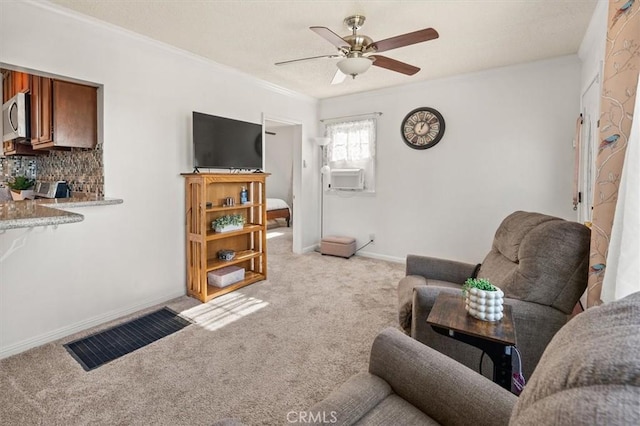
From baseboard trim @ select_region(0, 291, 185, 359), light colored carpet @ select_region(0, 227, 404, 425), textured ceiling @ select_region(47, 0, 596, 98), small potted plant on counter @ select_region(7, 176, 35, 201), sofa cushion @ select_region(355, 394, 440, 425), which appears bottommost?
light colored carpet @ select_region(0, 227, 404, 425)

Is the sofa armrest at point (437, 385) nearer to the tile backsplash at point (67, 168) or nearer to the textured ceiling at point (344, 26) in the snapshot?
the textured ceiling at point (344, 26)

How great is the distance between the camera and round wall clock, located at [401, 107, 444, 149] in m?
4.32

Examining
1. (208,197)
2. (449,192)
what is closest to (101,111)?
(208,197)

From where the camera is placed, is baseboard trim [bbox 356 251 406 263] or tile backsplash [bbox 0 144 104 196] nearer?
tile backsplash [bbox 0 144 104 196]

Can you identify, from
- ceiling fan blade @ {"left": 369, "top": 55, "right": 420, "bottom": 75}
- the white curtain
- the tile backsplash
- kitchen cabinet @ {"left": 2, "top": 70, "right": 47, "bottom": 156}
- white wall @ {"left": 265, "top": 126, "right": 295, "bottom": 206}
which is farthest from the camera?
white wall @ {"left": 265, "top": 126, "right": 295, "bottom": 206}

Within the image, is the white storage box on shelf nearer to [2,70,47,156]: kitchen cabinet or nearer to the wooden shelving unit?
the wooden shelving unit

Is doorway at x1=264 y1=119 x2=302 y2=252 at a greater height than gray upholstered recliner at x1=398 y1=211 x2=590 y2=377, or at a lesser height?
greater

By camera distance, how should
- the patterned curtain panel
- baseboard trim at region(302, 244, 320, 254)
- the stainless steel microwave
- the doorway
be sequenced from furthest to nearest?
1. the doorway
2. baseboard trim at region(302, 244, 320, 254)
3. the stainless steel microwave
4. the patterned curtain panel

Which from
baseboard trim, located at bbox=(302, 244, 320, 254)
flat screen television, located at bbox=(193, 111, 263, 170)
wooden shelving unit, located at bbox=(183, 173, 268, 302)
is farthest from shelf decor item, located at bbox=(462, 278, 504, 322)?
baseboard trim, located at bbox=(302, 244, 320, 254)

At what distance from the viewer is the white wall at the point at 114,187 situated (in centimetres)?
233

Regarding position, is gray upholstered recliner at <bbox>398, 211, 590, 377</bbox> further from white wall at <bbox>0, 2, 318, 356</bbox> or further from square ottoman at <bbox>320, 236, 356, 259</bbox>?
square ottoman at <bbox>320, 236, 356, 259</bbox>

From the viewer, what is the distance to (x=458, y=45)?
316 cm

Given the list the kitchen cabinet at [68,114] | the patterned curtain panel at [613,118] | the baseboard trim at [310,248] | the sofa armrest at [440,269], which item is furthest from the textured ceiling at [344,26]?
the baseboard trim at [310,248]

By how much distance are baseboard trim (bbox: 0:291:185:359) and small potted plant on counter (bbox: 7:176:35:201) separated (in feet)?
8.14
